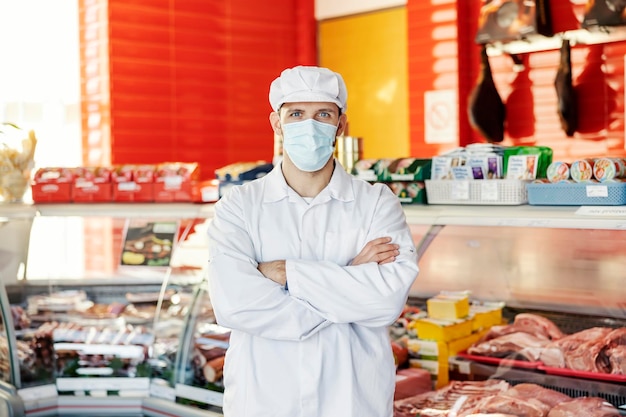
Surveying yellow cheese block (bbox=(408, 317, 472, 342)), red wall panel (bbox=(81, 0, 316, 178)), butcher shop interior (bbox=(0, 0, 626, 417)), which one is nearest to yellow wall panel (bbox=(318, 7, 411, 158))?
butcher shop interior (bbox=(0, 0, 626, 417))

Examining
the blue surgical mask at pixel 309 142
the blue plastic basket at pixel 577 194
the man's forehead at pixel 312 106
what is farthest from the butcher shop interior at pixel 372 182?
the man's forehead at pixel 312 106

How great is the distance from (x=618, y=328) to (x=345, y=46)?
16.0 feet

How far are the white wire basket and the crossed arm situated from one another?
77 centimetres

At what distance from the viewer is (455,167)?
122 inches

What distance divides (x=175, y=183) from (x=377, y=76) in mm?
3648

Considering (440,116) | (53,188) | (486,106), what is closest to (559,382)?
(53,188)

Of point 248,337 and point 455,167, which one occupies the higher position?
point 455,167

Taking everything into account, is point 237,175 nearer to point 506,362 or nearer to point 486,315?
point 486,315

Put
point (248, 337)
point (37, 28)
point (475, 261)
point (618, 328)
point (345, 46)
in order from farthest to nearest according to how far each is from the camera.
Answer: point (345, 46) → point (37, 28) → point (475, 261) → point (618, 328) → point (248, 337)

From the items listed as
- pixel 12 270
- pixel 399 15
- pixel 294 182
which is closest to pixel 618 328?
pixel 294 182

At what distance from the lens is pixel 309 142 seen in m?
2.26

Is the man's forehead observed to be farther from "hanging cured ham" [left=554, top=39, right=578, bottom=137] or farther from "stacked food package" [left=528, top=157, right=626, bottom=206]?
"hanging cured ham" [left=554, top=39, right=578, bottom=137]

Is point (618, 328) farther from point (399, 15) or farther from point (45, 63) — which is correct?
point (45, 63)

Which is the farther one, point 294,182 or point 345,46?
point 345,46
